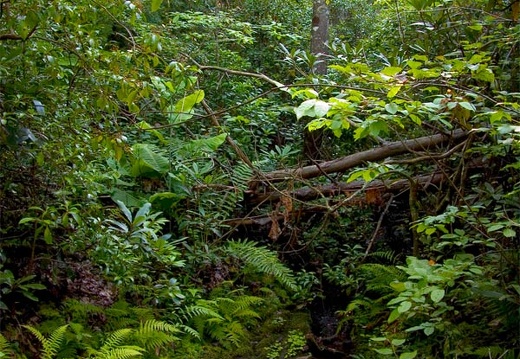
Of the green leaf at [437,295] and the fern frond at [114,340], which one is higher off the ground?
the green leaf at [437,295]

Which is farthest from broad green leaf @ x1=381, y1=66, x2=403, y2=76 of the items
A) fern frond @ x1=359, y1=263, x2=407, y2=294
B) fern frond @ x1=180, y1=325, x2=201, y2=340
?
fern frond @ x1=359, y1=263, x2=407, y2=294

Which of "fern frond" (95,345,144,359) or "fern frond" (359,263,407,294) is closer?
"fern frond" (95,345,144,359)

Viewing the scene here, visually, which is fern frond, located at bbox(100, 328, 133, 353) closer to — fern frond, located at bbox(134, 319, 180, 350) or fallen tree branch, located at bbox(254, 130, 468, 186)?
fern frond, located at bbox(134, 319, 180, 350)

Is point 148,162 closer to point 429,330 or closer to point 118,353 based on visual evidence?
point 118,353

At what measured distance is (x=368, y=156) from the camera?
609 centimetres

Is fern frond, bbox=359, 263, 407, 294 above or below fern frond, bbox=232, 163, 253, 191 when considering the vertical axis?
below

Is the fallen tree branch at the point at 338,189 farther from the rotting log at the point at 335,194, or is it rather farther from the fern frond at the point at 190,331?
the fern frond at the point at 190,331

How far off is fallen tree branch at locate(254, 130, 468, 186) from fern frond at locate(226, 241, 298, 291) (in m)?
0.85

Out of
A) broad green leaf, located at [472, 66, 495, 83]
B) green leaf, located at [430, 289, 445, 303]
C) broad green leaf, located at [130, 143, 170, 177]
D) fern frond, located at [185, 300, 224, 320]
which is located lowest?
fern frond, located at [185, 300, 224, 320]

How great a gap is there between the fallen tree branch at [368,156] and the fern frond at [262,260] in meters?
0.85

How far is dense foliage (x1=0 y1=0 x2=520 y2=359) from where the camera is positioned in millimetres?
3457

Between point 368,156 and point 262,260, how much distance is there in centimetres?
173

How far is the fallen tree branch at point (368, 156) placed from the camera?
5.75 metres

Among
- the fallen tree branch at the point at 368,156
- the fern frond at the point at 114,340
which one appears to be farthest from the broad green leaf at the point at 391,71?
the fern frond at the point at 114,340
